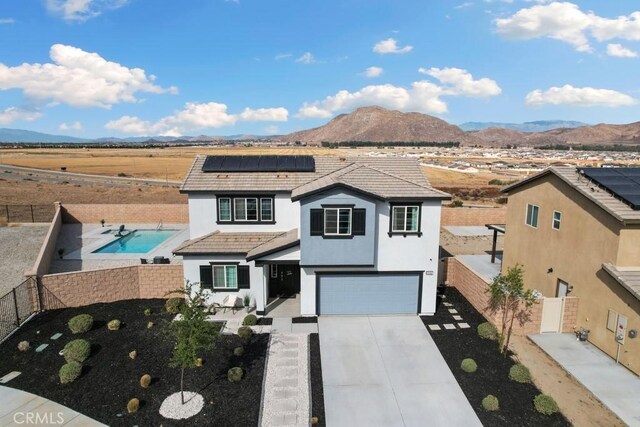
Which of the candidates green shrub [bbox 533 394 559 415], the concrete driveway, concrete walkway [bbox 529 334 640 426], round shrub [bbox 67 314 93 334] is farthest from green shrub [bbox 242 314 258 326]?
concrete walkway [bbox 529 334 640 426]

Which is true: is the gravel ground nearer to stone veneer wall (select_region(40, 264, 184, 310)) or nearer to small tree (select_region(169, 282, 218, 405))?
stone veneer wall (select_region(40, 264, 184, 310))

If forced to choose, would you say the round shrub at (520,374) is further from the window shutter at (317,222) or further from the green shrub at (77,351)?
the green shrub at (77,351)

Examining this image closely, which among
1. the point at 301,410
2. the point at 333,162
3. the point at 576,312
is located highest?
the point at 333,162

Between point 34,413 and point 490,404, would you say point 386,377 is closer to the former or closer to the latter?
point 490,404

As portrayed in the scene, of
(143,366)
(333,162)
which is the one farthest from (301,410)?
(333,162)

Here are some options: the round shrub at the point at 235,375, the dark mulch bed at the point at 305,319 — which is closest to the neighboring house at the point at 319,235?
the dark mulch bed at the point at 305,319

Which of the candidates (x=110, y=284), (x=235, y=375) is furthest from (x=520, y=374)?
(x=110, y=284)

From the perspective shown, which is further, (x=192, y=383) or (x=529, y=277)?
(x=529, y=277)

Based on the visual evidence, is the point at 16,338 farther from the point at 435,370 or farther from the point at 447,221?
the point at 447,221
